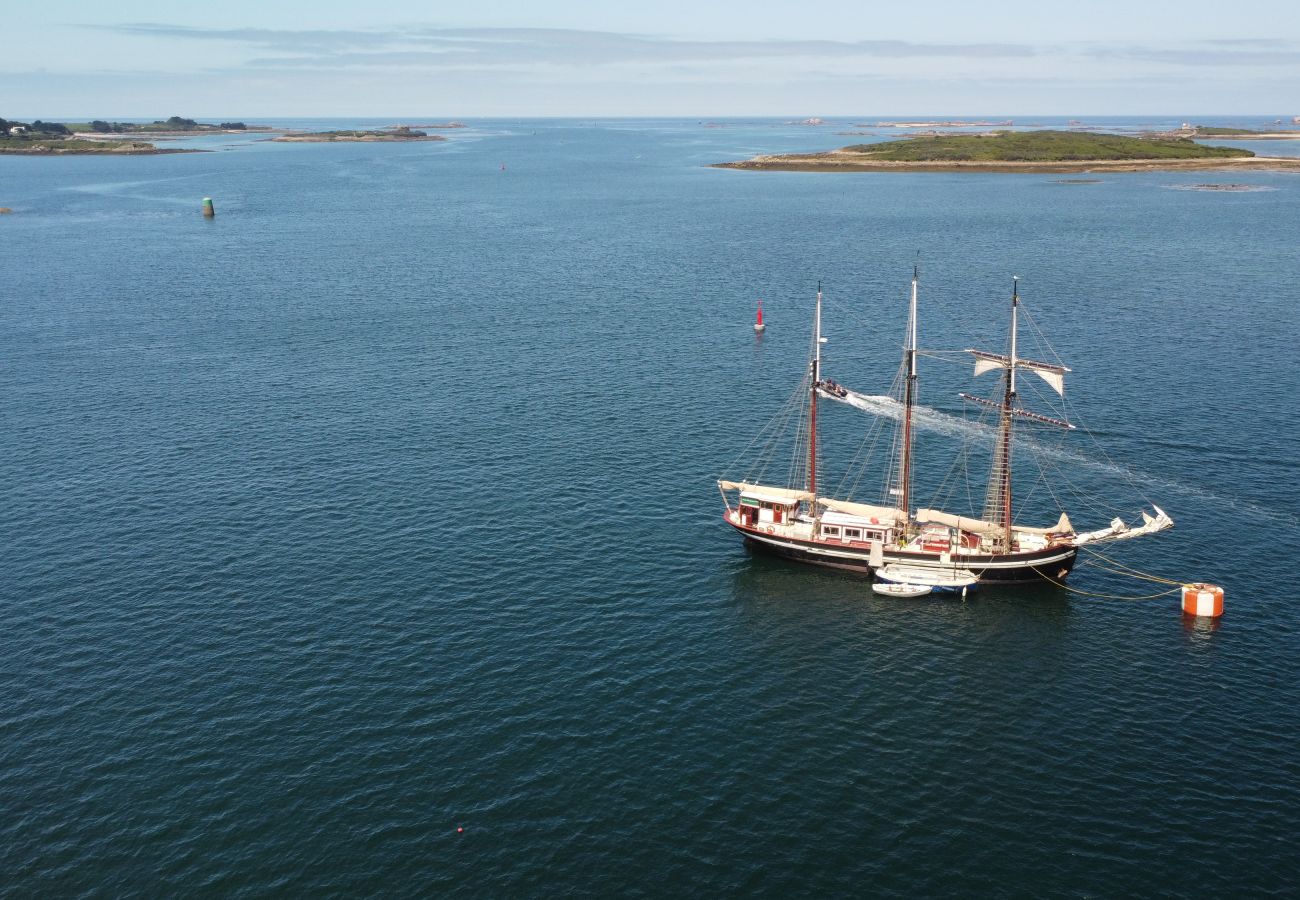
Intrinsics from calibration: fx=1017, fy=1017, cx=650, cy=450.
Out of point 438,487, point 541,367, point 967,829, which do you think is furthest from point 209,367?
point 967,829

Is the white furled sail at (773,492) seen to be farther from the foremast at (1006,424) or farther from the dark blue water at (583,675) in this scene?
the foremast at (1006,424)

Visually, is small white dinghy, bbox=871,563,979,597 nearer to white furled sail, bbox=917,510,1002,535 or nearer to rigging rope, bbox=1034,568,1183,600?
white furled sail, bbox=917,510,1002,535

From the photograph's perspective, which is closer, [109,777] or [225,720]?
→ [109,777]

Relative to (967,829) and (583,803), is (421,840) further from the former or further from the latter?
(967,829)

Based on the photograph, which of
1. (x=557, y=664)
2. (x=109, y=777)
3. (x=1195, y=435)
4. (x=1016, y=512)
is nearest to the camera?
(x=109, y=777)

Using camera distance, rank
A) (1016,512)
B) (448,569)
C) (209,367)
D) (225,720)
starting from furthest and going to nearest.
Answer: (209,367) < (1016,512) < (448,569) < (225,720)

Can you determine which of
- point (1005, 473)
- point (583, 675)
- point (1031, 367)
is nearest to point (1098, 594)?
point (1005, 473)

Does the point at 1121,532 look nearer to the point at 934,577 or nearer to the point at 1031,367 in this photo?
the point at 1031,367

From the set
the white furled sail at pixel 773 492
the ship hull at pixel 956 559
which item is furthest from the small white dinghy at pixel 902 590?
the white furled sail at pixel 773 492
